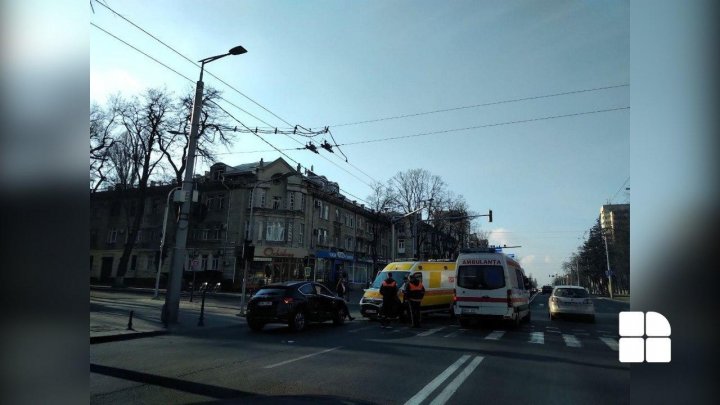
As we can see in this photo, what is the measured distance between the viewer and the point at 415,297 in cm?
1495

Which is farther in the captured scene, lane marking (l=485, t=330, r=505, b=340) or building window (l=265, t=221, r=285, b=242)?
building window (l=265, t=221, r=285, b=242)

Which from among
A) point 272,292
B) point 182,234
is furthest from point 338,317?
point 182,234

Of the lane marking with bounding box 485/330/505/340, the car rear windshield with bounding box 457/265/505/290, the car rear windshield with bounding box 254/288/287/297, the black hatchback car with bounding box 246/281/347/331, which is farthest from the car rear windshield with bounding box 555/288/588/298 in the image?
the car rear windshield with bounding box 254/288/287/297

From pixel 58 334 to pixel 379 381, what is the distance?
4.49 metres

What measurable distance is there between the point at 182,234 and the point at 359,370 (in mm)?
9775

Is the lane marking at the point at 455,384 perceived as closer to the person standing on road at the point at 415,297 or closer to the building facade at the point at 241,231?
the person standing on road at the point at 415,297

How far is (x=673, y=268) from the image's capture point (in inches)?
106

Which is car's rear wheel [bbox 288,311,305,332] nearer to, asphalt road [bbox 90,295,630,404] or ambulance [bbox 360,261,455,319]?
asphalt road [bbox 90,295,630,404]

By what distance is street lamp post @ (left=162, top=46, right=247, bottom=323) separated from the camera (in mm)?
14008

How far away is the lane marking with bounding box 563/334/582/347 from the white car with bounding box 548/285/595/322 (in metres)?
5.99

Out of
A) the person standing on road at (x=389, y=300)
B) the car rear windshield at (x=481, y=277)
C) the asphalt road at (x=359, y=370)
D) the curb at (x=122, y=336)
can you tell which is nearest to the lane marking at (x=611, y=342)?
the asphalt road at (x=359, y=370)

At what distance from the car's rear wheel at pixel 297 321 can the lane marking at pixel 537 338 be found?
21.5ft

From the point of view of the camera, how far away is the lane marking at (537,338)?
11.1 metres

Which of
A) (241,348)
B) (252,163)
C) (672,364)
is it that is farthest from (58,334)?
(252,163)
